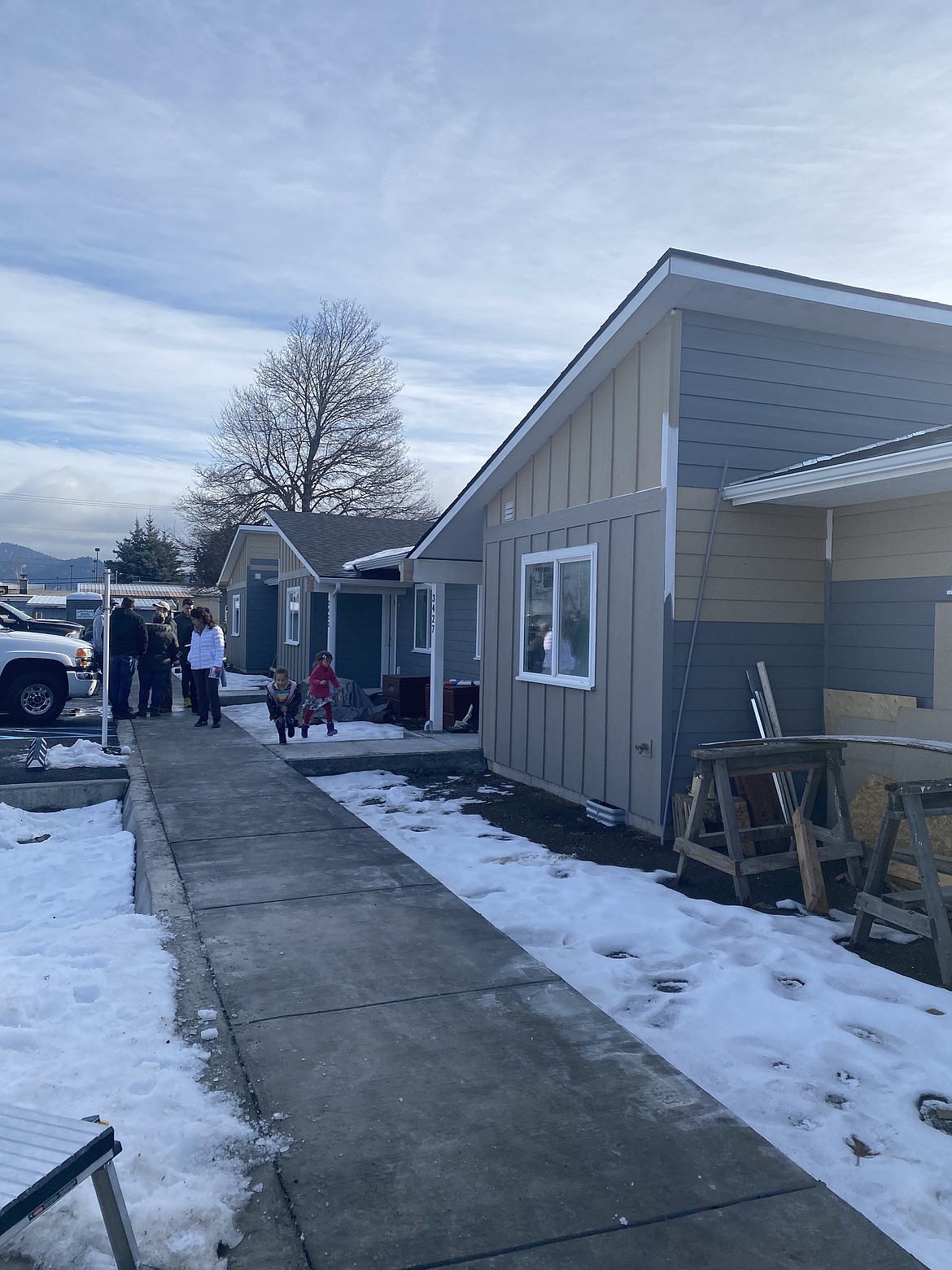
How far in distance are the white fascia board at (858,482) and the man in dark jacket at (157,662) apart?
30.8 ft

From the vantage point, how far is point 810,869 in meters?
5.59

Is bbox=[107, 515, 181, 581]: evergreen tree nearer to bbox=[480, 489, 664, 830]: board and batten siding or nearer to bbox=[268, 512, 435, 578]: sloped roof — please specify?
bbox=[268, 512, 435, 578]: sloped roof

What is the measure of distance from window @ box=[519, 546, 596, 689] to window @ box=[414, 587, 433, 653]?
621 centimetres

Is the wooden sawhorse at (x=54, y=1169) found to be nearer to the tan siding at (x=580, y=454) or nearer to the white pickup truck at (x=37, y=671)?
the tan siding at (x=580, y=454)

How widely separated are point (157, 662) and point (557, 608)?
25.0 ft

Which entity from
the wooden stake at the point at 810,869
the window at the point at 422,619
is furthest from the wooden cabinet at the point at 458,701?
the wooden stake at the point at 810,869

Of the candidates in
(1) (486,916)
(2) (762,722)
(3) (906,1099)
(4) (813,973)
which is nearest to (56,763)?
(1) (486,916)

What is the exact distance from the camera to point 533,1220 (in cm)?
263

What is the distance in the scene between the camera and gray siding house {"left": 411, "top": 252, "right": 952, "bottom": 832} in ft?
23.4

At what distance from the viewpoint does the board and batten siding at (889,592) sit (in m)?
6.57

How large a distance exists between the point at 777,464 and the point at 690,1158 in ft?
18.9

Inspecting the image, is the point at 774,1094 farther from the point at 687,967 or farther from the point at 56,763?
the point at 56,763

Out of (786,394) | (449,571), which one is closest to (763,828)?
(786,394)

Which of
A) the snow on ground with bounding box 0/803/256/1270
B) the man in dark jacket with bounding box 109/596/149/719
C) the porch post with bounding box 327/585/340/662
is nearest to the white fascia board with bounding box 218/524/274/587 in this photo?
the porch post with bounding box 327/585/340/662
